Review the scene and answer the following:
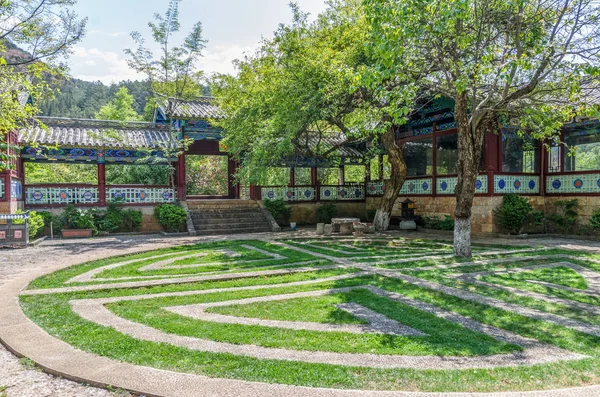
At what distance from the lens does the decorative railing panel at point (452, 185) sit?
1310cm

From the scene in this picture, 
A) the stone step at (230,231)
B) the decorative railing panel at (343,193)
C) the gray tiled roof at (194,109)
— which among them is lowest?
the stone step at (230,231)

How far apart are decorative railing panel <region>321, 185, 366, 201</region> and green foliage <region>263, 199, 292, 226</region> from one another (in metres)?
2.34

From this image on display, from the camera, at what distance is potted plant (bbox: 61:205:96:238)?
1330cm

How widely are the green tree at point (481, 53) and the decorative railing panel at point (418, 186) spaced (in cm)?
602

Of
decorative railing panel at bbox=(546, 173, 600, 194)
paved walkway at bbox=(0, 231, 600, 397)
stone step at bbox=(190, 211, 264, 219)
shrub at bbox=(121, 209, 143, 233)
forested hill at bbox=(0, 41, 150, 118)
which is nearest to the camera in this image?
paved walkway at bbox=(0, 231, 600, 397)

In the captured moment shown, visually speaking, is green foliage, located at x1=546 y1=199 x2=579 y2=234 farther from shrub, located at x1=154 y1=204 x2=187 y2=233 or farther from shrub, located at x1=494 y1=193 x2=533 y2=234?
shrub, located at x1=154 y1=204 x2=187 y2=233

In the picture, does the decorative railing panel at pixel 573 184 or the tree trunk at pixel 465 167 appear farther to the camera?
the decorative railing panel at pixel 573 184

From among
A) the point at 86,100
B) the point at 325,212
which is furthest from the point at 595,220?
the point at 86,100

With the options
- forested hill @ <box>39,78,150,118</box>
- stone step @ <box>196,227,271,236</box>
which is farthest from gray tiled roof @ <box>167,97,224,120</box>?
forested hill @ <box>39,78,150,118</box>

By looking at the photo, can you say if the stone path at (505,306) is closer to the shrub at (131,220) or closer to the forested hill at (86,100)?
the shrub at (131,220)

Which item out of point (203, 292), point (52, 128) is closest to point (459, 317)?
point (203, 292)

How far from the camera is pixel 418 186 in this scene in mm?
15578

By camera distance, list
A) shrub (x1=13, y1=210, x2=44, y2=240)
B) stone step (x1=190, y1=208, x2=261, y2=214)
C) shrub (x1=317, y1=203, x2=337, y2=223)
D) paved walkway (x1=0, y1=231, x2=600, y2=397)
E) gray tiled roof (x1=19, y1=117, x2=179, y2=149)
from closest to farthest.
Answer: paved walkway (x1=0, y1=231, x2=600, y2=397) → shrub (x1=13, y1=210, x2=44, y2=240) → gray tiled roof (x1=19, y1=117, x2=179, y2=149) → stone step (x1=190, y1=208, x2=261, y2=214) → shrub (x1=317, y1=203, x2=337, y2=223)

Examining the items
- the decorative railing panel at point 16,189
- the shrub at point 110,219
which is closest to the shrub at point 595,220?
the shrub at point 110,219
